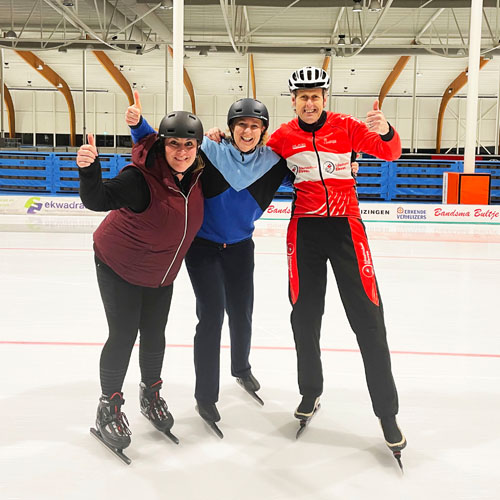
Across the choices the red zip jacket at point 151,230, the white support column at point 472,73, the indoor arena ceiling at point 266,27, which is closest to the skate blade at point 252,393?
the red zip jacket at point 151,230

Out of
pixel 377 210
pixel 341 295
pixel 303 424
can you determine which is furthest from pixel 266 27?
pixel 303 424

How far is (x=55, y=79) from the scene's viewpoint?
26.2 metres

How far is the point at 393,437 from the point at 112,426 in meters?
1.17

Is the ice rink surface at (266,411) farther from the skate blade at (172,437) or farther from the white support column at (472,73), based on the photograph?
the white support column at (472,73)

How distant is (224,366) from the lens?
11.9 feet

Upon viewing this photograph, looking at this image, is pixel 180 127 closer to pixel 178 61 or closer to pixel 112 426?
pixel 112 426

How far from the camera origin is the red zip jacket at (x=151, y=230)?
7.72 ft

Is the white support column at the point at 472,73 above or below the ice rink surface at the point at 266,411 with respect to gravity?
above

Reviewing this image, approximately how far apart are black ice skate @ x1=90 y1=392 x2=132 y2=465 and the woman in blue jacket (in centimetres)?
41

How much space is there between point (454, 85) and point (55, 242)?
886 inches

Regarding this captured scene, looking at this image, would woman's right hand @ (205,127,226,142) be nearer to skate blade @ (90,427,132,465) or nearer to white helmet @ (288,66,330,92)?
white helmet @ (288,66,330,92)

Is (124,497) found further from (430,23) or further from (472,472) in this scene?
(430,23)

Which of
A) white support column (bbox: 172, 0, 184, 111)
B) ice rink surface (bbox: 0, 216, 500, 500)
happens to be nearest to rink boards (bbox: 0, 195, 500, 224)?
white support column (bbox: 172, 0, 184, 111)

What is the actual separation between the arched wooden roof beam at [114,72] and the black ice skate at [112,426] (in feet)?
75.4
